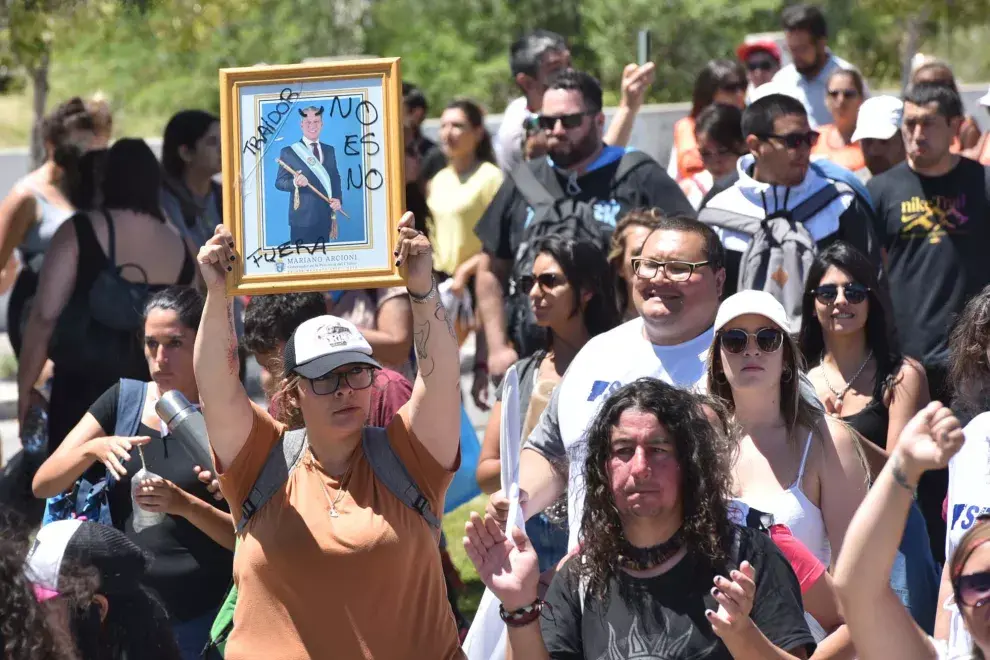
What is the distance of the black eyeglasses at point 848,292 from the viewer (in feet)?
18.5

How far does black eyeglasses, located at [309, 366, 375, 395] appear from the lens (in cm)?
429

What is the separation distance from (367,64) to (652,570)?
1634mm

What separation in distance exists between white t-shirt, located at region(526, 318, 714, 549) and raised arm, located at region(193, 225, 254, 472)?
1.12 m

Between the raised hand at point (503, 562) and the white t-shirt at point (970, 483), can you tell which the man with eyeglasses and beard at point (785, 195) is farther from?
the raised hand at point (503, 562)

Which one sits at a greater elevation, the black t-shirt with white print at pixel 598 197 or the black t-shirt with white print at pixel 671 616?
the black t-shirt with white print at pixel 598 197

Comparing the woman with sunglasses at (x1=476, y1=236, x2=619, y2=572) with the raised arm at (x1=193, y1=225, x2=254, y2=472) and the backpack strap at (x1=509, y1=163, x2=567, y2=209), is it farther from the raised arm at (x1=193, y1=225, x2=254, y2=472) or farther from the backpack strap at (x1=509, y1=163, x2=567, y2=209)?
the raised arm at (x1=193, y1=225, x2=254, y2=472)

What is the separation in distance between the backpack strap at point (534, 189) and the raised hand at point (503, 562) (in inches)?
139

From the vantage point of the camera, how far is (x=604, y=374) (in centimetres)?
501

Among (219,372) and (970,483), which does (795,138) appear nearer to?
(970,483)

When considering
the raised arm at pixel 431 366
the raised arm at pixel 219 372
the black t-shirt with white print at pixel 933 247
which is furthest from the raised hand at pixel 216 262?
the black t-shirt with white print at pixel 933 247

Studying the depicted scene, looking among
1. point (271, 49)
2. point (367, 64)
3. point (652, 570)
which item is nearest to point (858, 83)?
point (367, 64)

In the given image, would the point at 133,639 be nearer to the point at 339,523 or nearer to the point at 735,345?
the point at 339,523

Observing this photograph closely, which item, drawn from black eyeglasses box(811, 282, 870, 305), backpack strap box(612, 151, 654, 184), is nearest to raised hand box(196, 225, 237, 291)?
black eyeglasses box(811, 282, 870, 305)

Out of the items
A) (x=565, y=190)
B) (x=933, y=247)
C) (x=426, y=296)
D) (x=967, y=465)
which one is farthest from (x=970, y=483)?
(x=565, y=190)
